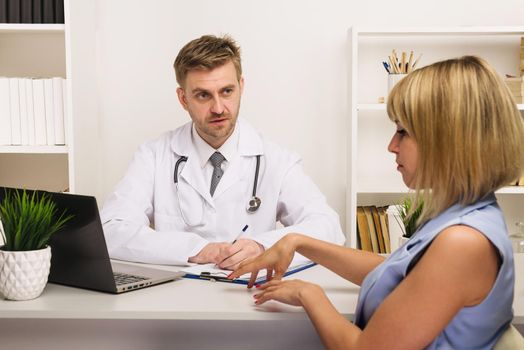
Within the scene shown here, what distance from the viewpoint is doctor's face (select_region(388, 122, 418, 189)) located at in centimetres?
126

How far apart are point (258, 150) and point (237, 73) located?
0.93ft

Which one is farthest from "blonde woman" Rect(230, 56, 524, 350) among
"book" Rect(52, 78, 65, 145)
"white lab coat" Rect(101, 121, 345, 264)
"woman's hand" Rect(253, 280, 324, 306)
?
"book" Rect(52, 78, 65, 145)

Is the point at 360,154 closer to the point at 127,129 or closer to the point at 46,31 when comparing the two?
the point at 127,129

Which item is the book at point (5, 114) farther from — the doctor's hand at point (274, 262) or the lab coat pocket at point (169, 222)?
the doctor's hand at point (274, 262)

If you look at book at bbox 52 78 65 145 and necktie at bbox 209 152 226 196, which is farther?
book at bbox 52 78 65 145

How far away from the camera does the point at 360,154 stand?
11.5ft

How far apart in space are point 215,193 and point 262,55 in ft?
3.83

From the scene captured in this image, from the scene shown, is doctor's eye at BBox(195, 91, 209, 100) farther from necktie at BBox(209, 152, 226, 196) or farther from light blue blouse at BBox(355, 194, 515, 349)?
light blue blouse at BBox(355, 194, 515, 349)

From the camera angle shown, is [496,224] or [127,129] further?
[127,129]

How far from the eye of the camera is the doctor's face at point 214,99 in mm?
2455

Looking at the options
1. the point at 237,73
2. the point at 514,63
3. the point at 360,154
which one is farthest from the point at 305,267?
the point at 514,63

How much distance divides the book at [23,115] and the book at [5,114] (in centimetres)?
5

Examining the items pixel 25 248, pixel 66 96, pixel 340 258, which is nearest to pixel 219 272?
pixel 340 258

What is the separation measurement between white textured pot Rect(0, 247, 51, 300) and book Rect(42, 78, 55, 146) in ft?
5.20
